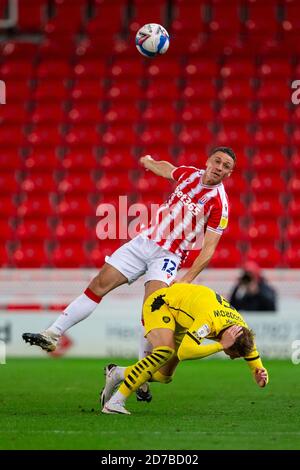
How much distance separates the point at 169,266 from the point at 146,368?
1.59 m

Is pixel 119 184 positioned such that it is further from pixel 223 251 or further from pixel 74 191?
pixel 223 251

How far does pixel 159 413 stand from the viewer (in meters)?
8.19

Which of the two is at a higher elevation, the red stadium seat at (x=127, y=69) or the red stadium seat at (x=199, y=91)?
the red stadium seat at (x=127, y=69)

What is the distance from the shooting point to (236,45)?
20.1 meters

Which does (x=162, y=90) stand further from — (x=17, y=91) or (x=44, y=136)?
(x=17, y=91)

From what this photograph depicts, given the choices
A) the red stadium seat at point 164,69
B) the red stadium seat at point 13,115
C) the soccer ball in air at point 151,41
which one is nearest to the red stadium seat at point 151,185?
the red stadium seat at point 164,69

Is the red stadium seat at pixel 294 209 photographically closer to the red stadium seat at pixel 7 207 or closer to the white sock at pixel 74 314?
the red stadium seat at pixel 7 207

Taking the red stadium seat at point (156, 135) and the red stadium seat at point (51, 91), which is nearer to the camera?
the red stadium seat at point (156, 135)

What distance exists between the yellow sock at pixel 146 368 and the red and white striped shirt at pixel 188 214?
162 centimetres

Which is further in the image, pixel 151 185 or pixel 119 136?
pixel 119 136

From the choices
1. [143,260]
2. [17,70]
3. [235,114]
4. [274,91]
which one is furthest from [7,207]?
[143,260]

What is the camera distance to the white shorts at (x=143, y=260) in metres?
9.09

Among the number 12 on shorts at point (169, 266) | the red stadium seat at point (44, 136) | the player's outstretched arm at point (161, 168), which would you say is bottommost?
the number 12 on shorts at point (169, 266)

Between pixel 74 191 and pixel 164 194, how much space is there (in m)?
1.67
